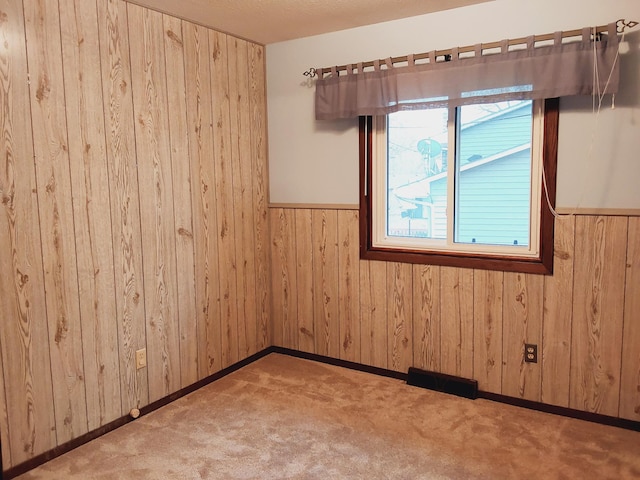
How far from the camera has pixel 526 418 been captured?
2.79 meters

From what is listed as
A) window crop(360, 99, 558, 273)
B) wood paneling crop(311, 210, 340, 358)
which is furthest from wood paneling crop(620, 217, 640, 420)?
wood paneling crop(311, 210, 340, 358)

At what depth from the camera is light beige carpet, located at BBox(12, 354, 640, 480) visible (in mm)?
2309

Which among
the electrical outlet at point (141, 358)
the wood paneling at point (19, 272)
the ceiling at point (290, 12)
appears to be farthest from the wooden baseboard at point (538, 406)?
the ceiling at point (290, 12)

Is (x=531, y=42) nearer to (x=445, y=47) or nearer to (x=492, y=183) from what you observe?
(x=445, y=47)

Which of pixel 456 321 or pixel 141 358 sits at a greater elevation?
pixel 456 321

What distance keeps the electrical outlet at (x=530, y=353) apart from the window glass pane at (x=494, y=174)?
0.59m

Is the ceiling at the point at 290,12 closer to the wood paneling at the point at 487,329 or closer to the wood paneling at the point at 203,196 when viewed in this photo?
the wood paneling at the point at 203,196

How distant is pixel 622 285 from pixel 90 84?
2.90 meters

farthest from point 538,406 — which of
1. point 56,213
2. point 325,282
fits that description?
point 56,213

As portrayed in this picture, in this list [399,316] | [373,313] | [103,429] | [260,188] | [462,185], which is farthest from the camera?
[260,188]

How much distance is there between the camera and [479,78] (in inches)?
109

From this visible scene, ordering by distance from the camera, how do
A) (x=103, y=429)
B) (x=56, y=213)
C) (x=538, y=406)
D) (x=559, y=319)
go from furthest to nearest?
(x=538, y=406)
(x=559, y=319)
(x=103, y=429)
(x=56, y=213)

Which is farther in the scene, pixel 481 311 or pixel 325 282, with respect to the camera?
pixel 325 282

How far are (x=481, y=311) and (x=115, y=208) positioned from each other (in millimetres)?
2170
